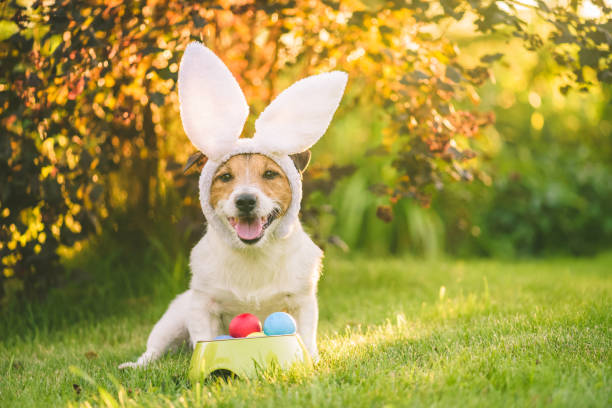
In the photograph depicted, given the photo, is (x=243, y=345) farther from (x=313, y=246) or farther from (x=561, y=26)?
(x=561, y=26)

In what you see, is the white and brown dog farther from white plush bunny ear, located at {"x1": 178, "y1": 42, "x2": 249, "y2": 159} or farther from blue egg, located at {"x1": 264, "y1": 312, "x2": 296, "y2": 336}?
blue egg, located at {"x1": 264, "y1": 312, "x2": 296, "y2": 336}

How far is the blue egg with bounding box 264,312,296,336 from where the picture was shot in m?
2.49

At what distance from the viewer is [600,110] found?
327 inches

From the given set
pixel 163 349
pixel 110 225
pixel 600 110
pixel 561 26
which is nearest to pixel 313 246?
pixel 163 349

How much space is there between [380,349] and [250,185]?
40.0 inches

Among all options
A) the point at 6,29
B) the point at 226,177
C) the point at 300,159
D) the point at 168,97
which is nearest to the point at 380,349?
the point at 300,159

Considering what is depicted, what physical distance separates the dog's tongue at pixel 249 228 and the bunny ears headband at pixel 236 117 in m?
0.10

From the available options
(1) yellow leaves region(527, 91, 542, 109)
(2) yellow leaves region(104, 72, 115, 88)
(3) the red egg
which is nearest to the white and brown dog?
(3) the red egg

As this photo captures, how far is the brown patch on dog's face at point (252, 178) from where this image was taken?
2.59m

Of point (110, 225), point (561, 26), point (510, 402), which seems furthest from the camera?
point (110, 225)

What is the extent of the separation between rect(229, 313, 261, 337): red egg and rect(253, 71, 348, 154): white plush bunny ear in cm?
75

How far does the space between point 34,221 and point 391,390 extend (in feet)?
8.24

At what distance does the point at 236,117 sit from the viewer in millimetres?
2652

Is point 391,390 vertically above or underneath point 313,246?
underneath
